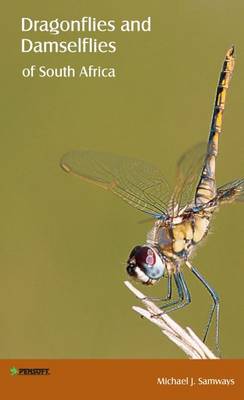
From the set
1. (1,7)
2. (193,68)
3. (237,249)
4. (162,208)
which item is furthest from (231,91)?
(162,208)

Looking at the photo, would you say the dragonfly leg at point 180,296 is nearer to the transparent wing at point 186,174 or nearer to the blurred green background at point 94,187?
the transparent wing at point 186,174

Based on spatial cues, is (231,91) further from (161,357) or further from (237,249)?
(161,357)

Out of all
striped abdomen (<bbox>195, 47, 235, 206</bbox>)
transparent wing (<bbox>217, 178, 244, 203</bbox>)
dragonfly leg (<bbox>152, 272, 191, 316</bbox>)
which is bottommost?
dragonfly leg (<bbox>152, 272, 191, 316</bbox>)

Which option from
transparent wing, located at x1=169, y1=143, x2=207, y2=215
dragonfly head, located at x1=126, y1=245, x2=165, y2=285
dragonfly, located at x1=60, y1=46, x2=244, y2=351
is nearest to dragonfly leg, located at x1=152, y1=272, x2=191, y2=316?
dragonfly, located at x1=60, y1=46, x2=244, y2=351

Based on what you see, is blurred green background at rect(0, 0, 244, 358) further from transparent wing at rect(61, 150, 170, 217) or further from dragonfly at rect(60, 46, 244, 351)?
transparent wing at rect(61, 150, 170, 217)
